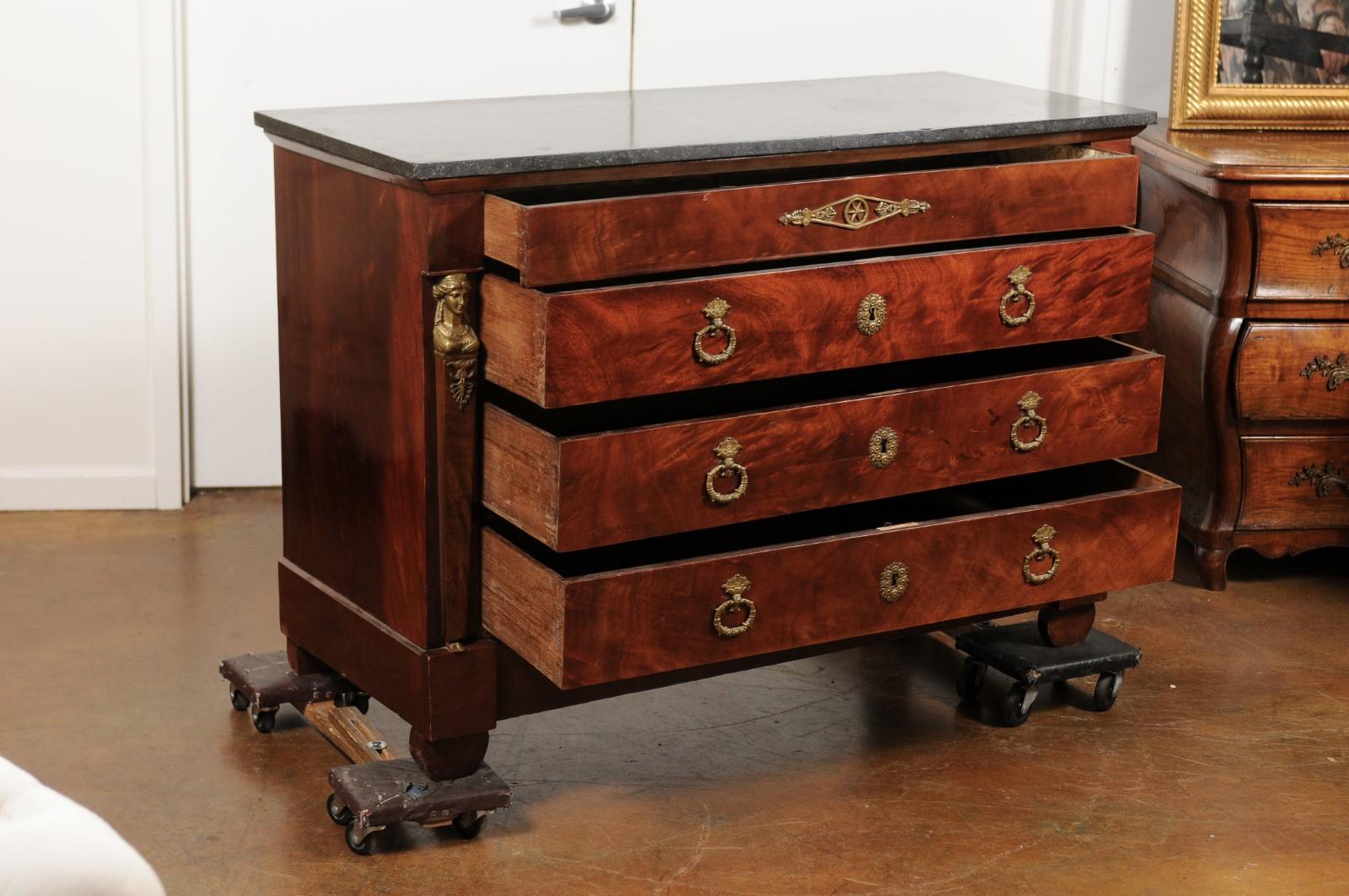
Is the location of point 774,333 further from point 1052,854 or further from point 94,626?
point 94,626

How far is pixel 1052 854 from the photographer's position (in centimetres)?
243

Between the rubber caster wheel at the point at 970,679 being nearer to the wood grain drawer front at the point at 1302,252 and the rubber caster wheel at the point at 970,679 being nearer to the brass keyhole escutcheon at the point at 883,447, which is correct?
the brass keyhole escutcheon at the point at 883,447

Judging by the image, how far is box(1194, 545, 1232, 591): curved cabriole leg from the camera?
11.4 ft

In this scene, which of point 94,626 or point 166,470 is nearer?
point 94,626

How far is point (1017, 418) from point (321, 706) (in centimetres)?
116

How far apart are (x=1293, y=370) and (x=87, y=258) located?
2483mm

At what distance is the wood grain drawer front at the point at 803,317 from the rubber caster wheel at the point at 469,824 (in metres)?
0.61

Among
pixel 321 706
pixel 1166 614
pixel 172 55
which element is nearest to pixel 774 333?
pixel 321 706

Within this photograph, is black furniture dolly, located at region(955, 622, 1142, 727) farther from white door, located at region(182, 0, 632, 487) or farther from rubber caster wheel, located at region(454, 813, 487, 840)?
white door, located at region(182, 0, 632, 487)

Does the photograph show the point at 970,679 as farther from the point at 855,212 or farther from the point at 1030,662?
the point at 855,212

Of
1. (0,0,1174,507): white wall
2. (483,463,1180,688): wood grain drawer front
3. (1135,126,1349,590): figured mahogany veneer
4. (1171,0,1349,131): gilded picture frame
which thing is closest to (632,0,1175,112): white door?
(0,0,1174,507): white wall

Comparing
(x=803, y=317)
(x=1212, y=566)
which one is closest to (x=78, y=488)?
(x=803, y=317)

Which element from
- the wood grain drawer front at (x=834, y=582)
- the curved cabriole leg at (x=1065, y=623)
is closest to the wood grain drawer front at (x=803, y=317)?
the wood grain drawer front at (x=834, y=582)

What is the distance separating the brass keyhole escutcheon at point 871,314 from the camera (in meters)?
2.40
